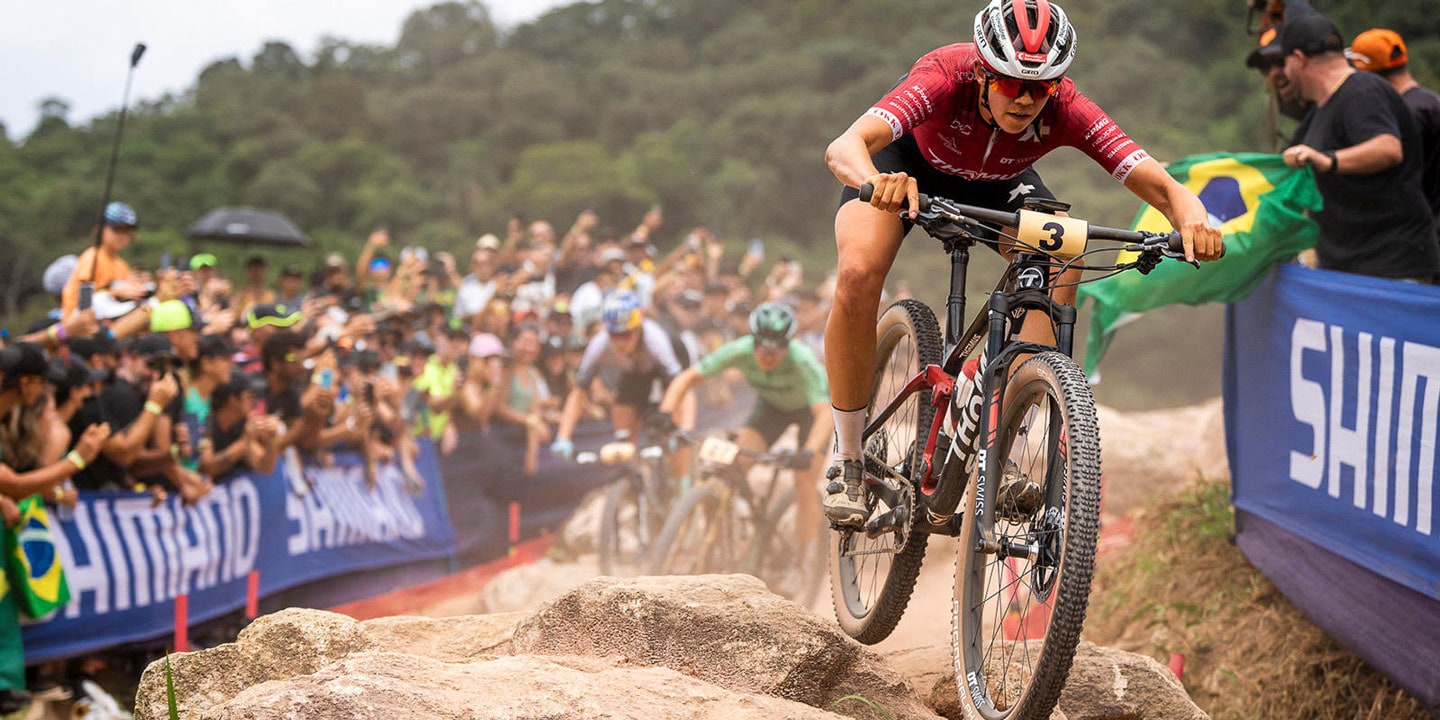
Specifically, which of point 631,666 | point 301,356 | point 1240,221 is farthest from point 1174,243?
point 301,356

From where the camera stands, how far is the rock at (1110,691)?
4.44 m

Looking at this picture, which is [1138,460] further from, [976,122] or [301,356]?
[976,122]

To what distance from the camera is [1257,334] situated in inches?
279

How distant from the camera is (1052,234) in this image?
3.93 m

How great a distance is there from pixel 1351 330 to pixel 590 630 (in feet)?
13.0

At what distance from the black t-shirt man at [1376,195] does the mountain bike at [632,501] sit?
5148 millimetres

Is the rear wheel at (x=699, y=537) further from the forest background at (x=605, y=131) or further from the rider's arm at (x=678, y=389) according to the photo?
the forest background at (x=605, y=131)

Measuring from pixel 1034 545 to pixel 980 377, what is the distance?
Result: 0.63 m

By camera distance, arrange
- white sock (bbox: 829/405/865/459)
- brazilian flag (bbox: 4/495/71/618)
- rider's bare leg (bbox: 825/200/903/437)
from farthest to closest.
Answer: brazilian flag (bbox: 4/495/71/618) < white sock (bbox: 829/405/865/459) < rider's bare leg (bbox: 825/200/903/437)

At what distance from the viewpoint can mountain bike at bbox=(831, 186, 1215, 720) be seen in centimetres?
350

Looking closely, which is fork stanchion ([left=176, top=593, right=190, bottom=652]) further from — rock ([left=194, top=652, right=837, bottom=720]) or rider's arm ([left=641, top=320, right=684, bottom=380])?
rider's arm ([left=641, top=320, right=684, bottom=380])

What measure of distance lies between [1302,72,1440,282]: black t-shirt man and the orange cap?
0.90m

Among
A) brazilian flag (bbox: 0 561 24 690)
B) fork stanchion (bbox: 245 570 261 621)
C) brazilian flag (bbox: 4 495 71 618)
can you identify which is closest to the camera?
brazilian flag (bbox: 0 561 24 690)

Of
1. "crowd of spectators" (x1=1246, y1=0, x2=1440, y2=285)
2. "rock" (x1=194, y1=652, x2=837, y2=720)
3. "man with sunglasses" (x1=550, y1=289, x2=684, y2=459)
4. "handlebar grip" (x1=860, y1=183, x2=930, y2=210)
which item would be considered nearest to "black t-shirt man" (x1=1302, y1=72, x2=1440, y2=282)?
"crowd of spectators" (x1=1246, y1=0, x2=1440, y2=285)
